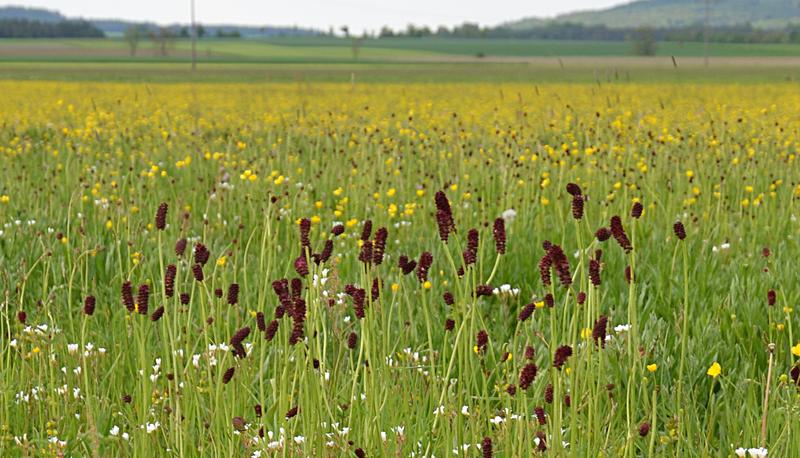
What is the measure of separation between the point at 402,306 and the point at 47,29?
456 feet

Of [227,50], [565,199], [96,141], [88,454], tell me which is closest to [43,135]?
[96,141]

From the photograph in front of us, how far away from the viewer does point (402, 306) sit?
3.97 metres

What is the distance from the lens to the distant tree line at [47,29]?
12438 centimetres

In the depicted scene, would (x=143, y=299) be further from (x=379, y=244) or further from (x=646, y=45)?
(x=646, y=45)

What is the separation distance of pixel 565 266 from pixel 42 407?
6.08 ft

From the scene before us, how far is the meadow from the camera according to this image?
7.31 feet

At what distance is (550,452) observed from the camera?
78.7 inches

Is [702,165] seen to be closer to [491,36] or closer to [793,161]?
[793,161]

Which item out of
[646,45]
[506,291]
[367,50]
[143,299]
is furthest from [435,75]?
[367,50]

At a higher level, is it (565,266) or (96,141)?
(565,266)

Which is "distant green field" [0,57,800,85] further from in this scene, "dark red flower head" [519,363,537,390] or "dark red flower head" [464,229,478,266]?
"dark red flower head" [519,363,537,390]

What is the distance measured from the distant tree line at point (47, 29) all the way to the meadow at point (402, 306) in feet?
416

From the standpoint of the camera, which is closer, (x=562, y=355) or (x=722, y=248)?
(x=562, y=355)

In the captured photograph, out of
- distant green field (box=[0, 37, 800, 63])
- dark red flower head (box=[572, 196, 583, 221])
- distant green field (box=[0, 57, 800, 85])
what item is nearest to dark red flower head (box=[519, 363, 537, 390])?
dark red flower head (box=[572, 196, 583, 221])
